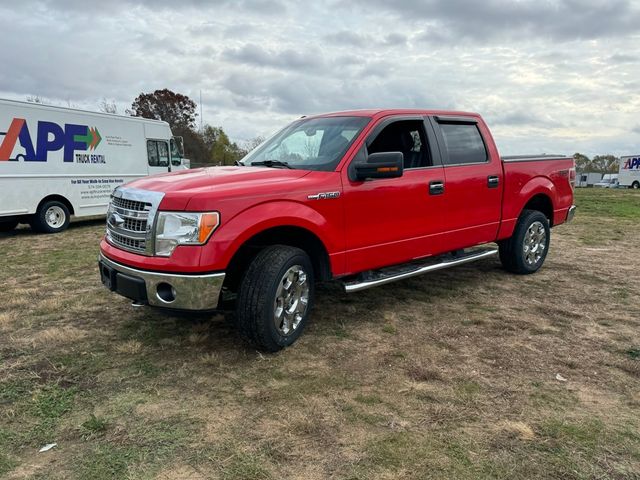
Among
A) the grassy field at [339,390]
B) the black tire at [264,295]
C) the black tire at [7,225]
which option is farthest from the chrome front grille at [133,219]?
the black tire at [7,225]

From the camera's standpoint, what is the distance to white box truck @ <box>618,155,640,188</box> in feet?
140

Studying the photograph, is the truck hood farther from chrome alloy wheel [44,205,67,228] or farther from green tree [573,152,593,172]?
green tree [573,152,593,172]

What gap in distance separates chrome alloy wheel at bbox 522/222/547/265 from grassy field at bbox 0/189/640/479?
0.88m

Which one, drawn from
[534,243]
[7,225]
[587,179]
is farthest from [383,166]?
[587,179]

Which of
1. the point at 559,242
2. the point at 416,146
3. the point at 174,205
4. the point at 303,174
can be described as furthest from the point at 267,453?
the point at 559,242

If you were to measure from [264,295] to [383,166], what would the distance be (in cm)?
146

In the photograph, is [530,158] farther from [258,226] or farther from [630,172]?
[630,172]

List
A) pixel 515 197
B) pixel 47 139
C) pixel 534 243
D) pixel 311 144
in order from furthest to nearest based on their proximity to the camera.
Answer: pixel 47 139 → pixel 534 243 → pixel 515 197 → pixel 311 144

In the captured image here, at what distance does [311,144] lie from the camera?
15.1 feet

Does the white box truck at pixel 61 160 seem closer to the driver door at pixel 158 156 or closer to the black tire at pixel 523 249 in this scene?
the driver door at pixel 158 156

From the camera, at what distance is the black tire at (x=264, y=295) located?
3.50 m

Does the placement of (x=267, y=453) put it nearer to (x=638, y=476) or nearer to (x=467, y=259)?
(x=638, y=476)

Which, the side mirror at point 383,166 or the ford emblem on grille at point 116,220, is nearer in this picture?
the ford emblem on grille at point 116,220

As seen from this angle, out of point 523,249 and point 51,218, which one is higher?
point 51,218
